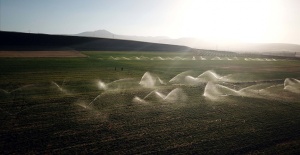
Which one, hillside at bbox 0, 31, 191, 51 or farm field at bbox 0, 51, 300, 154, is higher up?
hillside at bbox 0, 31, 191, 51

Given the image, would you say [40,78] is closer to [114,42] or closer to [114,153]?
[114,153]

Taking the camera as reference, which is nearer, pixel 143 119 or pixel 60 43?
pixel 143 119

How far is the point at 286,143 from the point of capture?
45.8 feet

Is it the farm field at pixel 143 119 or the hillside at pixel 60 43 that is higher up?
the hillside at pixel 60 43

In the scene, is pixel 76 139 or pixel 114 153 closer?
pixel 114 153

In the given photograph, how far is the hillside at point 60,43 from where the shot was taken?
86500mm

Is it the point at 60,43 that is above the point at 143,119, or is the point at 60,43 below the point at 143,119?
above

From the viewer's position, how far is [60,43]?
98.8 m

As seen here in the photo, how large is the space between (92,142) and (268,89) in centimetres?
2387

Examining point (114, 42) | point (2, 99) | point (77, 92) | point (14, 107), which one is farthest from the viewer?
point (114, 42)

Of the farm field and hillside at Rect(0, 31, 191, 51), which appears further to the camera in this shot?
hillside at Rect(0, 31, 191, 51)

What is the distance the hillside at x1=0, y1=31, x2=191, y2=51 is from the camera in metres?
86.5

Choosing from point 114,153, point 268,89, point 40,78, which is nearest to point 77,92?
point 40,78

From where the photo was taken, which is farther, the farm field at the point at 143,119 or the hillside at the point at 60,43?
the hillside at the point at 60,43
